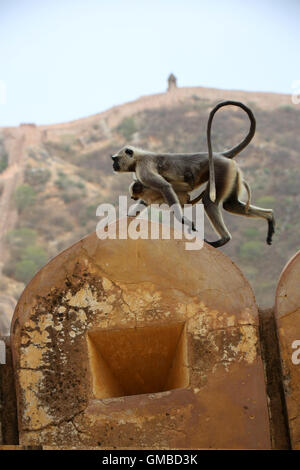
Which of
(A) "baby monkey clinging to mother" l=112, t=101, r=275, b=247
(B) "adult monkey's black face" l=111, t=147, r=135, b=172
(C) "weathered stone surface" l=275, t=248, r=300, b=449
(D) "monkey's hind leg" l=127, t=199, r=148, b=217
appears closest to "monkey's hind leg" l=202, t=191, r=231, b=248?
(A) "baby monkey clinging to mother" l=112, t=101, r=275, b=247

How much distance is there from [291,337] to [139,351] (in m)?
1.13

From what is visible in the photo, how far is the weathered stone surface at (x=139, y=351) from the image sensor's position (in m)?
4.77

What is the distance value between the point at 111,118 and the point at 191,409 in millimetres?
45958

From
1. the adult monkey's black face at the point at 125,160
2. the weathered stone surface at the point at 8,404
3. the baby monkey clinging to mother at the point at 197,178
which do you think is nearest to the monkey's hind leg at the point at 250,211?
the baby monkey clinging to mother at the point at 197,178

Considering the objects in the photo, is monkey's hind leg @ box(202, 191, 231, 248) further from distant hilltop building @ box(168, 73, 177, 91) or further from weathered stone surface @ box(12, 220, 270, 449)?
distant hilltop building @ box(168, 73, 177, 91)

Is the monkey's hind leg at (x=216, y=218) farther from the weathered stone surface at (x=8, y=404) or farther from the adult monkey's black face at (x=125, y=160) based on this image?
the weathered stone surface at (x=8, y=404)

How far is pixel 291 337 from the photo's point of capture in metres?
5.02

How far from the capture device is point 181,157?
607 cm

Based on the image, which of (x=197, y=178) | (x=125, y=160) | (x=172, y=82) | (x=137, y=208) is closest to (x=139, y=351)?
(x=137, y=208)

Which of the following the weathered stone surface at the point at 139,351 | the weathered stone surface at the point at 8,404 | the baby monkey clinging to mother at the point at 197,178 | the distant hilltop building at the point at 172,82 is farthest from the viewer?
the distant hilltop building at the point at 172,82

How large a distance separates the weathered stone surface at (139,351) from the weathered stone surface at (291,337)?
0.19m

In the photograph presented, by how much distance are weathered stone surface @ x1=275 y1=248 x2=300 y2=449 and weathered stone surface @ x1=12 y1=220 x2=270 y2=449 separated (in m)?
0.19

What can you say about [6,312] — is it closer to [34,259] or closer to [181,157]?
[34,259]
